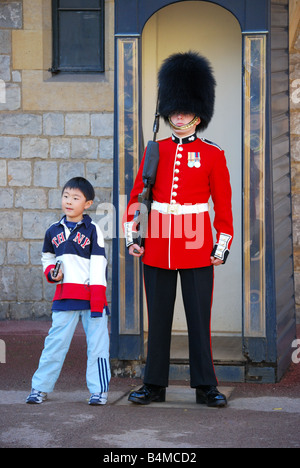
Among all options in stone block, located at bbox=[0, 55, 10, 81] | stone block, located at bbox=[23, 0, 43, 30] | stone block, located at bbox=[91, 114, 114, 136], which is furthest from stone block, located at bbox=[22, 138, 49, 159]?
stone block, located at bbox=[23, 0, 43, 30]

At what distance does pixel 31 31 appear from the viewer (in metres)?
7.33

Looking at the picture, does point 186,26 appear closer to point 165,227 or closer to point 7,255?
point 165,227

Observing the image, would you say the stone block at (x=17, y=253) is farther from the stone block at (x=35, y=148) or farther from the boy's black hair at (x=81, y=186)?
the boy's black hair at (x=81, y=186)

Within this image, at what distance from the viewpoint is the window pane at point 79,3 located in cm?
744

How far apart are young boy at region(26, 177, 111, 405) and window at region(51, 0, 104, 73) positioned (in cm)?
318

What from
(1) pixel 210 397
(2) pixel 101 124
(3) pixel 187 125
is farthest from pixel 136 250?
(2) pixel 101 124

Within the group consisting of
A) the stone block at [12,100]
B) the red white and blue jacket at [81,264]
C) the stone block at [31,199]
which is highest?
the stone block at [12,100]

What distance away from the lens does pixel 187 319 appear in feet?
14.5

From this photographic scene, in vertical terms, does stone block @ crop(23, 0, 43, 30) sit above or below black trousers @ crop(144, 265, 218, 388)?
above

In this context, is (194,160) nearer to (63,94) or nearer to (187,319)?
(187,319)

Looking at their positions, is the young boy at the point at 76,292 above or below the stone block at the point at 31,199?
below

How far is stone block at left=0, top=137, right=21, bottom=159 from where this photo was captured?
7.35 meters

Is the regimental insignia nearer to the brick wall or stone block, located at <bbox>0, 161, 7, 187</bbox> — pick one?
the brick wall

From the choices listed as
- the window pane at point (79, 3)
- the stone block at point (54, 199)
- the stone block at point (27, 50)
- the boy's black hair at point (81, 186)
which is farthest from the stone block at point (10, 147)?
the boy's black hair at point (81, 186)
